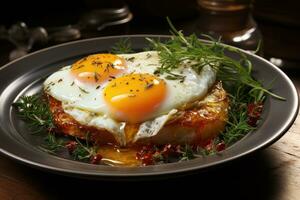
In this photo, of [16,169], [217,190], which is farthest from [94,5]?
[217,190]

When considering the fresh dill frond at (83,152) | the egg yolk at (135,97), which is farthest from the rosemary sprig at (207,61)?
the fresh dill frond at (83,152)

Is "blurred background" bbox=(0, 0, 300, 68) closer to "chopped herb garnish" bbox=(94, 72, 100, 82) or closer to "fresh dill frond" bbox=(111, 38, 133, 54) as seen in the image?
"fresh dill frond" bbox=(111, 38, 133, 54)

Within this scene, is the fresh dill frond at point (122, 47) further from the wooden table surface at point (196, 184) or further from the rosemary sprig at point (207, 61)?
the wooden table surface at point (196, 184)

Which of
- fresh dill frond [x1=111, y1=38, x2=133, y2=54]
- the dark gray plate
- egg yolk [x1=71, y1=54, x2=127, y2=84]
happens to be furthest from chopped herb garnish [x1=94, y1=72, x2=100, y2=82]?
fresh dill frond [x1=111, y1=38, x2=133, y2=54]

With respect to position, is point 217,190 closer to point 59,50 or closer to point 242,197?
point 242,197

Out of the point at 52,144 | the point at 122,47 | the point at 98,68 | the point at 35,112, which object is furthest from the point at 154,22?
the point at 52,144
